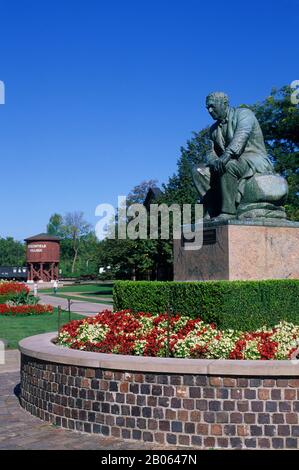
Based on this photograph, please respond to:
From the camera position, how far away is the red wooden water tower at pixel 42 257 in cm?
6638

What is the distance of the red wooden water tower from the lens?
6638 centimetres

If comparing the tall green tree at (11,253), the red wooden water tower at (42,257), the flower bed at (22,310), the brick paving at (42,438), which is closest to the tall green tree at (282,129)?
the flower bed at (22,310)

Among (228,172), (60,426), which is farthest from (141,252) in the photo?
(60,426)

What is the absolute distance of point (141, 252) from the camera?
2950 centimetres

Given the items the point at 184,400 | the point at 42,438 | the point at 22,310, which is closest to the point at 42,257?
the point at 22,310

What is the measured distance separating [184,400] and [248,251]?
11.8 feet


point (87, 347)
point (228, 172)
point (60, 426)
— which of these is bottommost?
point (60, 426)

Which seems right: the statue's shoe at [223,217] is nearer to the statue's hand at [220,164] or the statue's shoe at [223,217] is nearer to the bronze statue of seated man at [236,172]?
the bronze statue of seated man at [236,172]

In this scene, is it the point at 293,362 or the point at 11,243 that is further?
the point at 11,243

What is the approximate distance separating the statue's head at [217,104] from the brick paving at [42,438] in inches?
226

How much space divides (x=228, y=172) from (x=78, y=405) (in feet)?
15.2

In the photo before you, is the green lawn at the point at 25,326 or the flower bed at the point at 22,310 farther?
the flower bed at the point at 22,310

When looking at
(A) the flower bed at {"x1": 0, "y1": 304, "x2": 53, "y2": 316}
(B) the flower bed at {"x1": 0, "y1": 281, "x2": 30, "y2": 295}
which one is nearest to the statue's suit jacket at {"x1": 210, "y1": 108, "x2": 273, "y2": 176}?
(A) the flower bed at {"x1": 0, "y1": 304, "x2": 53, "y2": 316}
